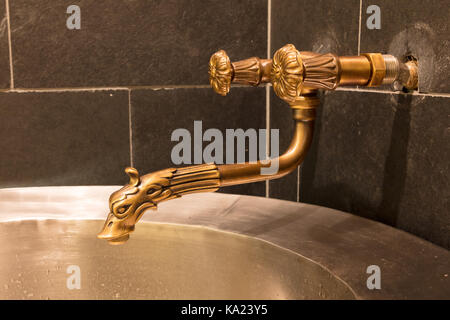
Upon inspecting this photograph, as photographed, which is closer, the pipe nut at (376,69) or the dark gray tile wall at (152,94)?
the pipe nut at (376,69)

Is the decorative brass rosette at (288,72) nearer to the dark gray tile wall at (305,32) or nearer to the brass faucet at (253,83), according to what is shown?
the brass faucet at (253,83)

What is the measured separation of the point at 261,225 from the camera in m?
0.60

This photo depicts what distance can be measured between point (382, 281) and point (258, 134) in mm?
551

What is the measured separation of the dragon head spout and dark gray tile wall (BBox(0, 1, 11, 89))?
462 millimetres

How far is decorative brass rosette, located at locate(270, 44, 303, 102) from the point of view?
0.47m

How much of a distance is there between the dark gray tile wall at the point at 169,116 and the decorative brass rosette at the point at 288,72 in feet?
1.43

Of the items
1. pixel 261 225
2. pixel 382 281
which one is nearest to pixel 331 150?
pixel 261 225

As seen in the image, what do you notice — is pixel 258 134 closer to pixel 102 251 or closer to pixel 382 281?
pixel 102 251

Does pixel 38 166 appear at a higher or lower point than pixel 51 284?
higher

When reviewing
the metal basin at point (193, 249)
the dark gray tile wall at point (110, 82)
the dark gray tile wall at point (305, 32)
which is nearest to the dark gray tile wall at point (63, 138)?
the dark gray tile wall at point (110, 82)

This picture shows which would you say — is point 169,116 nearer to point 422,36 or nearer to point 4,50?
point 4,50

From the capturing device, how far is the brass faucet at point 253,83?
0.48m

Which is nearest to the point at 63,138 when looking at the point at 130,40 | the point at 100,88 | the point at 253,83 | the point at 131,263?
the point at 100,88

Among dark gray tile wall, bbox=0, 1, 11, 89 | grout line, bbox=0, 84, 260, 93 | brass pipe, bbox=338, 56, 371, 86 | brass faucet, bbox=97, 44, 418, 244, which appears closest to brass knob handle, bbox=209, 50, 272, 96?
brass faucet, bbox=97, 44, 418, 244
